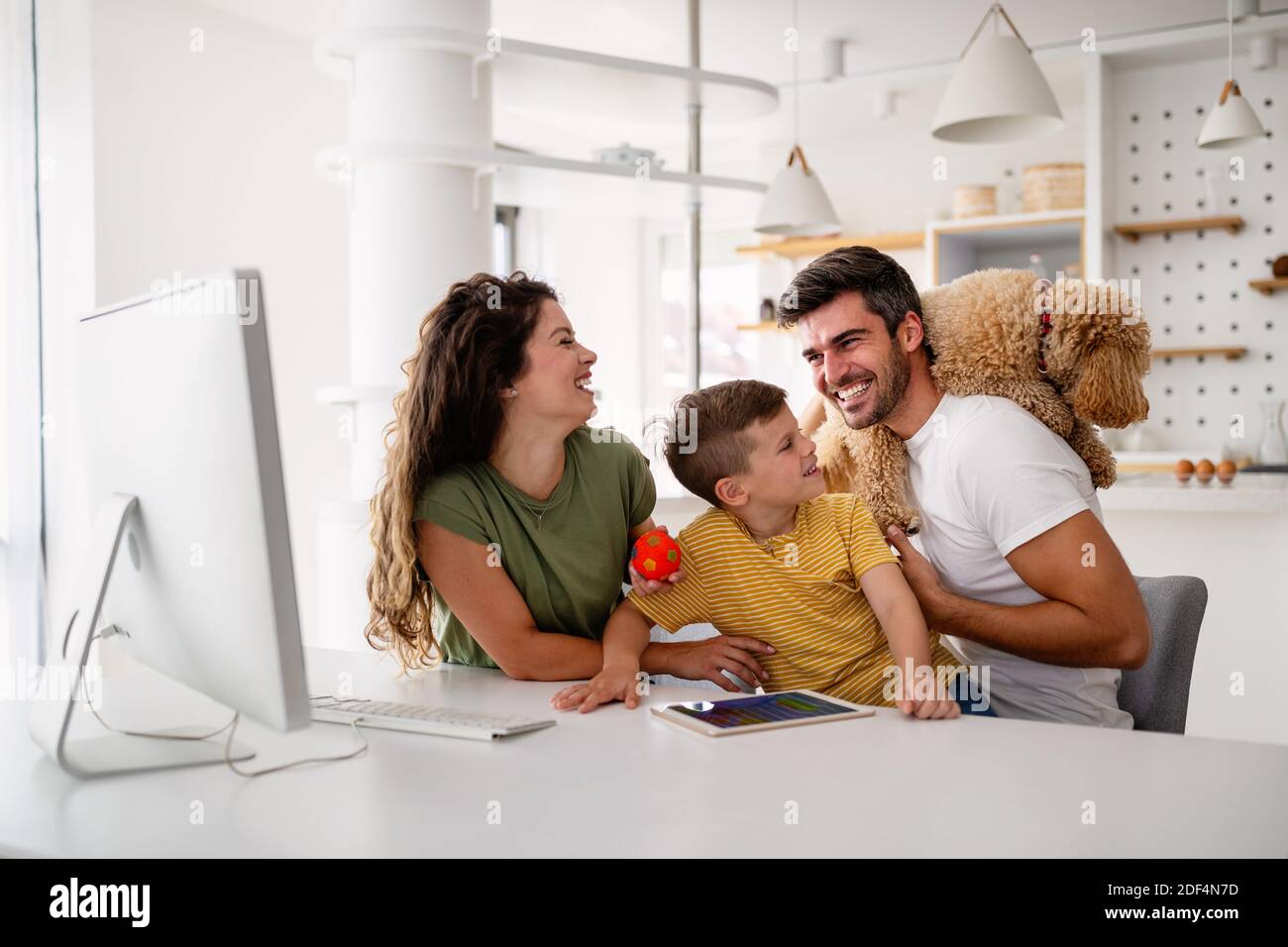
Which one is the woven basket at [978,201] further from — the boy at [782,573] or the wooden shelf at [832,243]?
the boy at [782,573]

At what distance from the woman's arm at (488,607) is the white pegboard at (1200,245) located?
171 inches

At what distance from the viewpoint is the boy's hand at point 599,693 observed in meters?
1.36

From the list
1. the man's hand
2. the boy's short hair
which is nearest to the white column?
the boy's short hair

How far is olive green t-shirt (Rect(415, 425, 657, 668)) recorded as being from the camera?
5.22ft

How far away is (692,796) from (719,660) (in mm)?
566

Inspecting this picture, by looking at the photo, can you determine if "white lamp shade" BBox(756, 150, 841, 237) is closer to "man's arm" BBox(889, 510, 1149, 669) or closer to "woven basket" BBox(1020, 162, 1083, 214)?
"woven basket" BBox(1020, 162, 1083, 214)

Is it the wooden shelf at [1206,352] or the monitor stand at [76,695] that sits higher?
the wooden shelf at [1206,352]

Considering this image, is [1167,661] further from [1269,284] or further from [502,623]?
[1269,284]

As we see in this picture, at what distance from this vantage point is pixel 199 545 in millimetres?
1010

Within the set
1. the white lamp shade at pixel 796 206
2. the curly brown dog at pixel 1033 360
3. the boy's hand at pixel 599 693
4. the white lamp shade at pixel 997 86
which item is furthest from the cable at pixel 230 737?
the white lamp shade at pixel 796 206

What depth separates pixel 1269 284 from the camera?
16.5ft

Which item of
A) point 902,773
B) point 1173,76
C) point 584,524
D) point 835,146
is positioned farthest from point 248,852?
point 835,146

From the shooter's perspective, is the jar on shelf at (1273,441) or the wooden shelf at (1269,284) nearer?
the jar on shelf at (1273,441)
